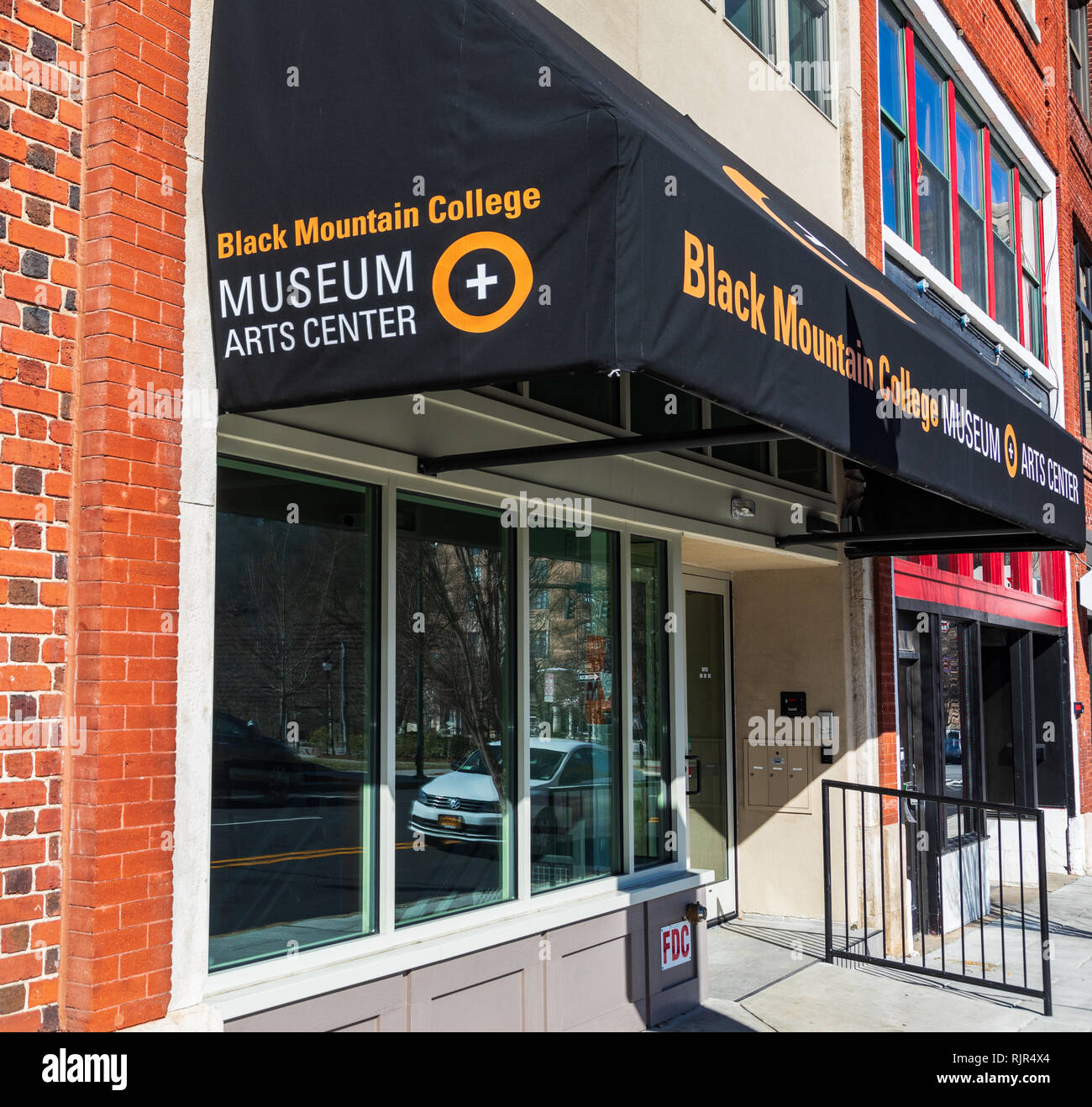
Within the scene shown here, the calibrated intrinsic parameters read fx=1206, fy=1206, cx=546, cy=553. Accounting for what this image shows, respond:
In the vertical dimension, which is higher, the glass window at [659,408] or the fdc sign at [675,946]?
the glass window at [659,408]

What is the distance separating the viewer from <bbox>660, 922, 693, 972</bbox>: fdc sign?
687 cm

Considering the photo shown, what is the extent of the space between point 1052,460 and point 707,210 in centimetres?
506

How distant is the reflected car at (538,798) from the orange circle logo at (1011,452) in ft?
9.86

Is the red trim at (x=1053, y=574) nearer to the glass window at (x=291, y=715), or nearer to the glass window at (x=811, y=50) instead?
the glass window at (x=811, y=50)

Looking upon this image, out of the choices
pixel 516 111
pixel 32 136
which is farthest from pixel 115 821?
pixel 516 111

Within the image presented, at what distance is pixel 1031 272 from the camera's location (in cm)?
1528

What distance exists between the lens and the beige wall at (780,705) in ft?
32.1

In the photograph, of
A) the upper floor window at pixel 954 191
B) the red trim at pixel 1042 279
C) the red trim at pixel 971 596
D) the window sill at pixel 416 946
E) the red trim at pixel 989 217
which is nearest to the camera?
the window sill at pixel 416 946

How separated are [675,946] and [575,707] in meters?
1.53

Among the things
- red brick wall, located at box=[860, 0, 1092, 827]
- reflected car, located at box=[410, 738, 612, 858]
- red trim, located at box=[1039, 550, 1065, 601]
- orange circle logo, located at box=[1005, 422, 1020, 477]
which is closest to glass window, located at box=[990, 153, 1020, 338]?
red brick wall, located at box=[860, 0, 1092, 827]

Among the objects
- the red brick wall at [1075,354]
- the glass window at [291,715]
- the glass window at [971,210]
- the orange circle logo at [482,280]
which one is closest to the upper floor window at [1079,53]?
the red brick wall at [1075,354]

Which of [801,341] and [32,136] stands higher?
[32,136]

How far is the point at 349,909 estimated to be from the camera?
5.14m
